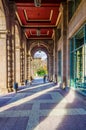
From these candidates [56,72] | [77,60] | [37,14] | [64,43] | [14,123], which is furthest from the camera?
[56,72]

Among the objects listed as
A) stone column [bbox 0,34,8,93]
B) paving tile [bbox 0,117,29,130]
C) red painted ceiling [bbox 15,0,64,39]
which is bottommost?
paving tile [bbox 0,117,29,130]

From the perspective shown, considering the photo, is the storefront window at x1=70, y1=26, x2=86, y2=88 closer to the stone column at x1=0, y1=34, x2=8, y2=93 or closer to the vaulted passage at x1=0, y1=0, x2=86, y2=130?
the vaulted passage at x1=0, y1=0, x2=86, y2=130

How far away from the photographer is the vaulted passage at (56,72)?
22.7 feet

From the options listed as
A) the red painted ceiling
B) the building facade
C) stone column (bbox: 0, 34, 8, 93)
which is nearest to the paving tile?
the building facade

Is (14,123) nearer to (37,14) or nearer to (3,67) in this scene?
(3,67)

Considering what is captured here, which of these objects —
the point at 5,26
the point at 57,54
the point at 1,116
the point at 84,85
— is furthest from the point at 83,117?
the point at 57,54

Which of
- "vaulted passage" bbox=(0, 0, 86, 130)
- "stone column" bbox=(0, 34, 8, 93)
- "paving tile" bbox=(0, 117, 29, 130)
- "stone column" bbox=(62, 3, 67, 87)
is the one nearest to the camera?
"paving tile" bbox=(0, 117, 29, 130)

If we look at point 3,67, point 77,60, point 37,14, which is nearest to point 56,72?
point 37,14

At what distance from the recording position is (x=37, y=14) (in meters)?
20.5

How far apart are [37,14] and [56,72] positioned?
300 inches

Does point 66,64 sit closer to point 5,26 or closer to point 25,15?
point 5,26

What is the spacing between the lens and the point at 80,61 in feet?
52.3

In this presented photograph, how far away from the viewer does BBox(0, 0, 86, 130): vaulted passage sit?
691 cm

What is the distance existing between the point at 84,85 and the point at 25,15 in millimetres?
11543
